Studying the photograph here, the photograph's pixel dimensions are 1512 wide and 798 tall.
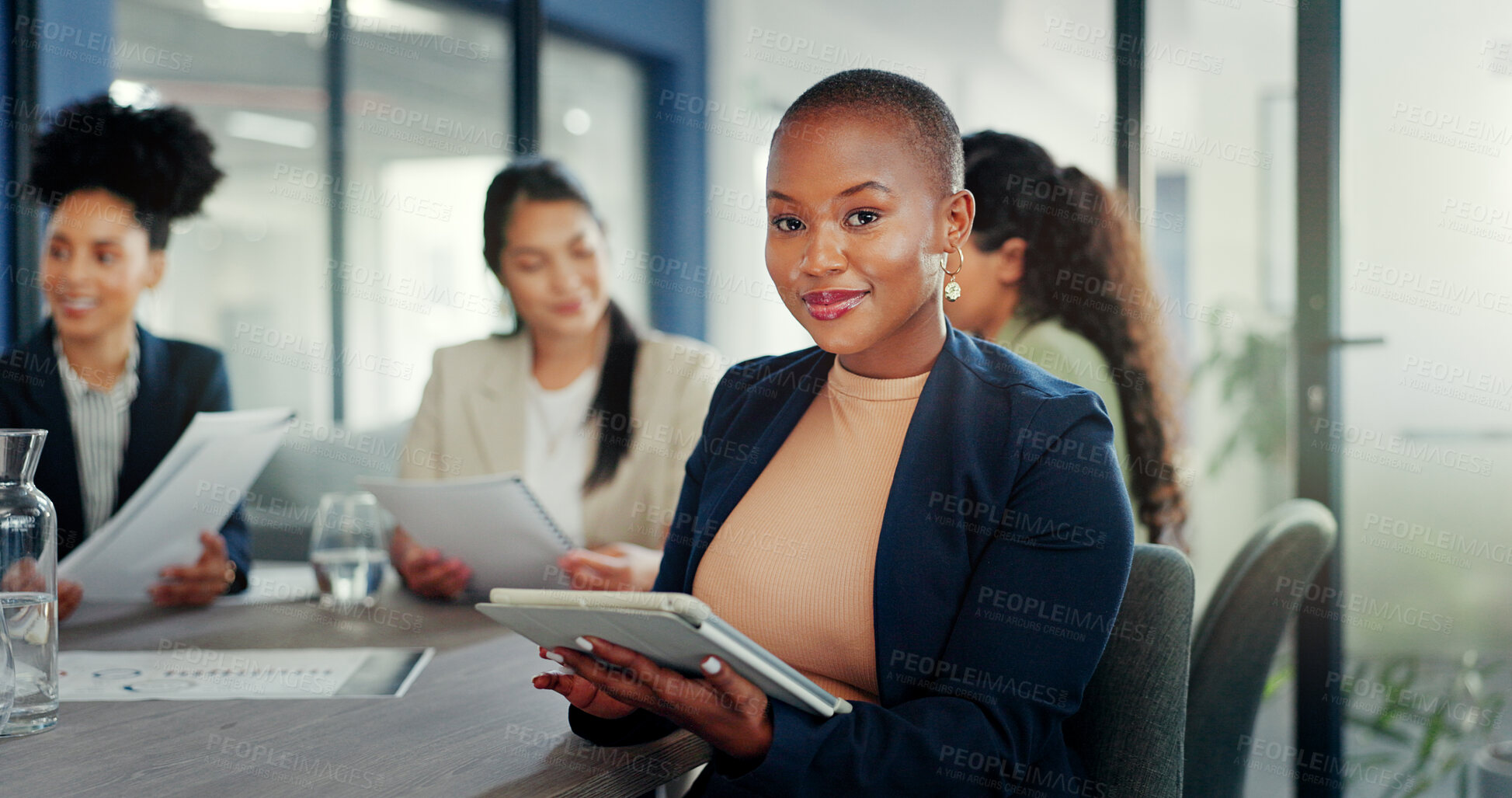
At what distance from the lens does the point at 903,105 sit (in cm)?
109

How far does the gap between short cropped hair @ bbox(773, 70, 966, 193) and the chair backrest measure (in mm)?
459

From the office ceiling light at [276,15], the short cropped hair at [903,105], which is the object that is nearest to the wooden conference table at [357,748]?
the short cropped hair at [903,105]

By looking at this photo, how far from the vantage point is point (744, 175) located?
5.32 metres

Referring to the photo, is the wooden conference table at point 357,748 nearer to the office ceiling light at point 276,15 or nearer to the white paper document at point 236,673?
the white paper document at point 236,673

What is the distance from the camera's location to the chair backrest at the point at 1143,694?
3.60ft

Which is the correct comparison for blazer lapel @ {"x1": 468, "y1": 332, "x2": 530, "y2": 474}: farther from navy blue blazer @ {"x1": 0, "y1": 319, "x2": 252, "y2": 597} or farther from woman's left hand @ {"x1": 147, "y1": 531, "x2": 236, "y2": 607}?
woman's left hand @ {"x1": 147, "y1": 531, "x2": 236, "y2": 607}

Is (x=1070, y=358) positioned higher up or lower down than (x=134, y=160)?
lower down

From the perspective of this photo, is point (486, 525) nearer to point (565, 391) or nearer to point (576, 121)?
point (565, 391)

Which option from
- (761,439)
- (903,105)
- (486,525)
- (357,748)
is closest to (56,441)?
(486,525)

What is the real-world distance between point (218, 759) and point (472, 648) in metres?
0.42

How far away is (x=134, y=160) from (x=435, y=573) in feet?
3.27

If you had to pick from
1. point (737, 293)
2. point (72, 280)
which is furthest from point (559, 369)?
point (737, 293)

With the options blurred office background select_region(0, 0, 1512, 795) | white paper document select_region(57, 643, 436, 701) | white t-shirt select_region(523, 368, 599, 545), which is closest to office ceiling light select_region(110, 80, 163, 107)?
blurred office background select_region(0, 0, 1512, 795)

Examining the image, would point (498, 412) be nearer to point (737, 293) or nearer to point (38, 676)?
point (38, 676)
